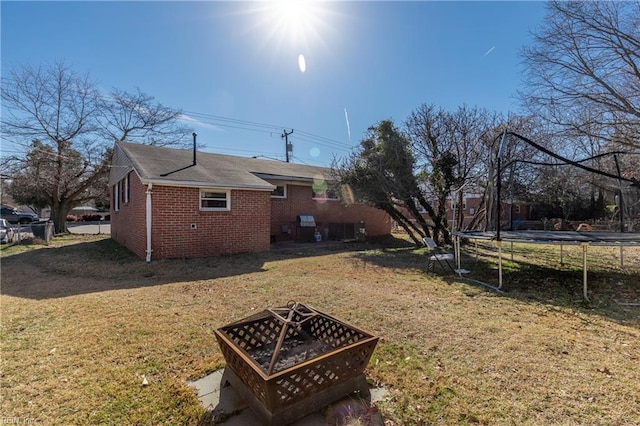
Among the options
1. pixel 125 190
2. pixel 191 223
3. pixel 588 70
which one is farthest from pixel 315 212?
pixel 588 70

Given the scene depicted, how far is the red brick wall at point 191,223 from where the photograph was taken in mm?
8805

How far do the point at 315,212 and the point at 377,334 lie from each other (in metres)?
11.5

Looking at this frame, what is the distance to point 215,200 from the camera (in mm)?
9844

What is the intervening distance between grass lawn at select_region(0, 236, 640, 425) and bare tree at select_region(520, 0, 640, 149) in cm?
699

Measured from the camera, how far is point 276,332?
123 inches

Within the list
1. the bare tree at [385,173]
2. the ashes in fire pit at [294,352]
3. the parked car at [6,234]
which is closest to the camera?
the ashes in fire pit at [294,352]

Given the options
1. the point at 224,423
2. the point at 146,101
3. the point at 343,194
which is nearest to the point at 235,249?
the point at 343,194

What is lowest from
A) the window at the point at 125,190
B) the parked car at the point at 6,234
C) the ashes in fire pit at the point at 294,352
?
the ashes in fire pit at the point at 294,352

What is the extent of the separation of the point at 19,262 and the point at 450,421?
1206 cm

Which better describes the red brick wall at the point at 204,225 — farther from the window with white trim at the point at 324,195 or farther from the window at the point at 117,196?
the window at the point at 117,196

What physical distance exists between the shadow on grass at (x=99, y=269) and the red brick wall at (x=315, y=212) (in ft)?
10.3

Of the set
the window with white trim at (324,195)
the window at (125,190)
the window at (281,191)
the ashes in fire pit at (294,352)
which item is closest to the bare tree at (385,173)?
the window with white trim at (324,195)

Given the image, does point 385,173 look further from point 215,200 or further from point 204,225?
point 204,225

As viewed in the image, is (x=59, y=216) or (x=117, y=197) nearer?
(x=117, y=197)
